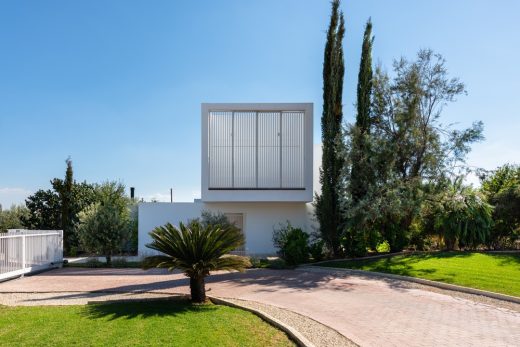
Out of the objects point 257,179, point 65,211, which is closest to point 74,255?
point 65,211

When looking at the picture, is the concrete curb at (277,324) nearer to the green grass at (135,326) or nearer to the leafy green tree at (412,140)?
the green grass at (135,326)

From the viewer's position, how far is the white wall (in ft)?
73.7

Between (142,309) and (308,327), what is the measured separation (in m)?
3.65

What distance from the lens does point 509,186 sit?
1980 centimetres

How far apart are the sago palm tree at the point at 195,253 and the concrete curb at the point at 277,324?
0.47 m

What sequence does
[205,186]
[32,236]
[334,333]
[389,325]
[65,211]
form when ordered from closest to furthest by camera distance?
[334,333] → [389,325] → [32,236] → [205,186] → [65,211]

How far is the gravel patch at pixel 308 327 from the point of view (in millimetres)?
6980

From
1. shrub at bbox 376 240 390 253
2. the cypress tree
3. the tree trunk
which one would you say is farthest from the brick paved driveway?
the cypress tree

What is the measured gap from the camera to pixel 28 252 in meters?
15.0

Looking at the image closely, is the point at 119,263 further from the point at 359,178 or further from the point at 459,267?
the point at 459,267

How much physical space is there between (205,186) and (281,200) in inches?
157

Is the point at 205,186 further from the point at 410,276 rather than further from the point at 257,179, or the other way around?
the point at 410,276

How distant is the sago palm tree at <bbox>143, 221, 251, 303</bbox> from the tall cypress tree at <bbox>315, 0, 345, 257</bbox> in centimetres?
861

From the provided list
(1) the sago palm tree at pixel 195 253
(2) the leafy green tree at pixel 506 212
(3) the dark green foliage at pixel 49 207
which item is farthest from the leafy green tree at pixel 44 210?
(2) the leafy green tree at pixel 506 212
